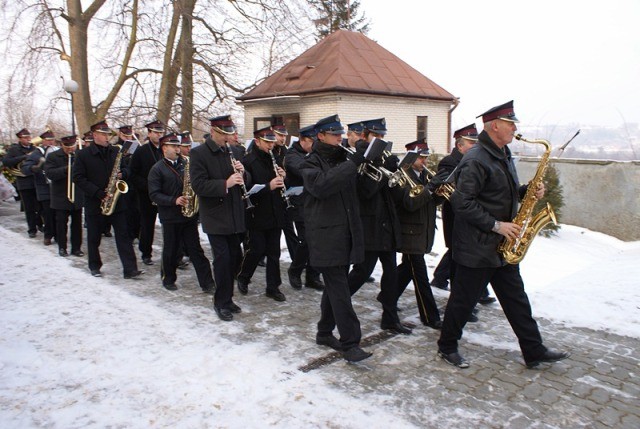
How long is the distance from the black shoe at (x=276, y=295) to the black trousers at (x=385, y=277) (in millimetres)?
1348

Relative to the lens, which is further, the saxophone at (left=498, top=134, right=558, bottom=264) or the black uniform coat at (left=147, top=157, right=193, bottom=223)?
the black uniform coat at (left=147, top=157, right=193, bottom=223)

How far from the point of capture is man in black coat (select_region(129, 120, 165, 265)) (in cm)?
760

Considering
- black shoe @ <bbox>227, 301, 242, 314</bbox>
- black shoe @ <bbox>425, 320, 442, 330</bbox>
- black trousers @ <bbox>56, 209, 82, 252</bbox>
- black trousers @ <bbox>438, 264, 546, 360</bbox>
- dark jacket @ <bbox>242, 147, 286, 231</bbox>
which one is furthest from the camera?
black trousers @ <bbox>56, 209, 82, 252</bbox>

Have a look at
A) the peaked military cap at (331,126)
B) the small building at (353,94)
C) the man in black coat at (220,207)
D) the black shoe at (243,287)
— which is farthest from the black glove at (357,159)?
the small building at (353,94)

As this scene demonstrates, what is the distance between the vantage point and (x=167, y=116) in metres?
17.4

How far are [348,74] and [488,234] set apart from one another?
1434cm

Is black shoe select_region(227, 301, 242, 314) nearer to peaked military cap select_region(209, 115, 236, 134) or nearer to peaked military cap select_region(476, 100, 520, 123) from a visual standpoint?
peaked military cap select_region(209, 115, 236, 134)

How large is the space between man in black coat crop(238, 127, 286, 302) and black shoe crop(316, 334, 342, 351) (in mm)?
1405

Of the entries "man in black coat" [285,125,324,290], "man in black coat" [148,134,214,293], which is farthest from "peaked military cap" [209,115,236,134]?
"man in black coat" [148,134,214,293]

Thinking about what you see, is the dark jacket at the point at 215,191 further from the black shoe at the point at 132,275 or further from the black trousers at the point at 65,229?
the black trousers at the point at 65,229

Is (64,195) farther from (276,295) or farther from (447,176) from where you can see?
(447,176)

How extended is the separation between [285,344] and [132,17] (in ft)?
51.5

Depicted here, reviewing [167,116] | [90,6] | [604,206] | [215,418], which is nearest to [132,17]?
[90,6]

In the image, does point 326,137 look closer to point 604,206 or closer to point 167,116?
point 604,206
